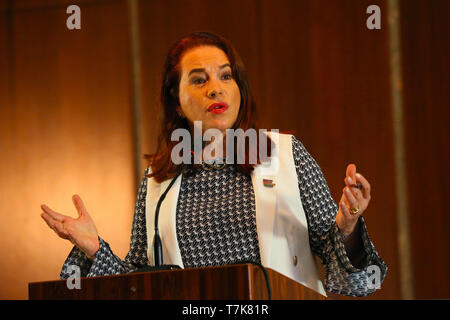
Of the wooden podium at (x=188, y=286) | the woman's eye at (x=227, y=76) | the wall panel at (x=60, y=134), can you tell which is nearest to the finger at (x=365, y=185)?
the wooden podium at (x=188, y=286)

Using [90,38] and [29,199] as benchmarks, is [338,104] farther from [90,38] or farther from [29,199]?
[29,199]

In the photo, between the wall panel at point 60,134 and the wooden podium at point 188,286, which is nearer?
the wooden podium at point 188,286

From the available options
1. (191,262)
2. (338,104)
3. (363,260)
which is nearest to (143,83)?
(338,104)

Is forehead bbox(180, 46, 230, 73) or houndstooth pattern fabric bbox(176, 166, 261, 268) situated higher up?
forehead bbox(180, 46, 230, 73)

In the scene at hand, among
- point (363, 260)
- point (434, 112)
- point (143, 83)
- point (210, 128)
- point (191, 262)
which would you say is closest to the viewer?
point (363, 260)

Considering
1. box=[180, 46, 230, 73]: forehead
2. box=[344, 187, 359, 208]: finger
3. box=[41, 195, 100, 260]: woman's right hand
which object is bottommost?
box=[41, 195, 100, 260]: woman's right hand

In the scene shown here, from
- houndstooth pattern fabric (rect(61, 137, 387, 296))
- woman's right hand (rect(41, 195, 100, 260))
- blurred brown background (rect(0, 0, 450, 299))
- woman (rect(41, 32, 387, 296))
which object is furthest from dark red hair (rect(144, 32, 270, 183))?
blurred brown background (rect(0, 0, 450, 299))

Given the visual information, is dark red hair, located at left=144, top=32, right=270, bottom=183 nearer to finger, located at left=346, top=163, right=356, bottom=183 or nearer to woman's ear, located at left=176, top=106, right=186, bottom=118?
woman's ear, located at left=176, top=106, right=186, bottom=118

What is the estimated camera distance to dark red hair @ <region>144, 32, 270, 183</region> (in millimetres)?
2291

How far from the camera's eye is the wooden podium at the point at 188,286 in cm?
134

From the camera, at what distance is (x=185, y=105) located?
2326 millimetres

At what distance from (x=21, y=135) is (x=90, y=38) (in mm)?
653

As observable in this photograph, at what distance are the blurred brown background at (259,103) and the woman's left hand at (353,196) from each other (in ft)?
4.81

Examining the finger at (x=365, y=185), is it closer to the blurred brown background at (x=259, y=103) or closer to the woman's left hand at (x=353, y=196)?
the woman's left hand at (x=353, y=196)
